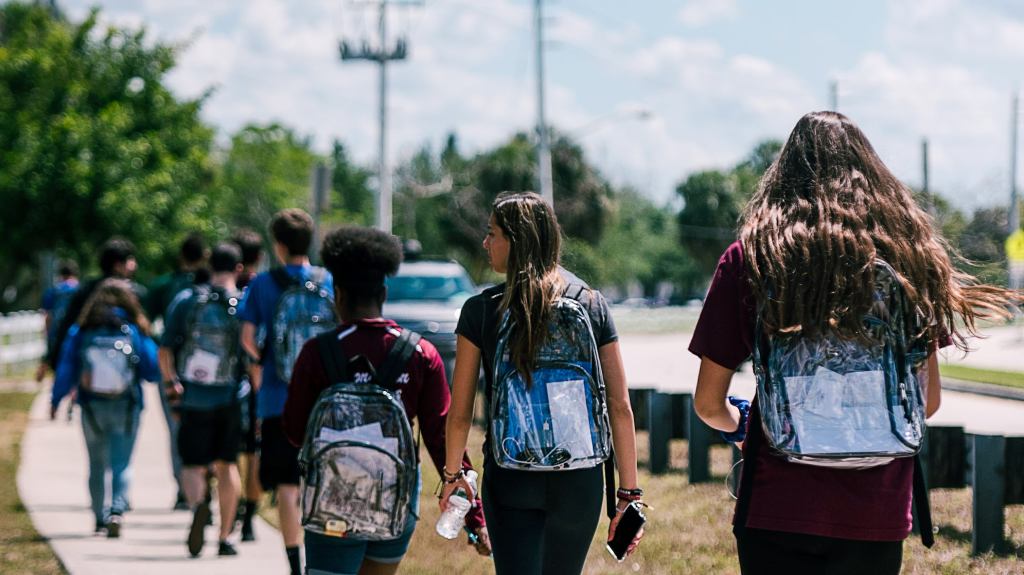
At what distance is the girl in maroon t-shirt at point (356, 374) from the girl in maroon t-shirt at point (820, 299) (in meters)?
1.43

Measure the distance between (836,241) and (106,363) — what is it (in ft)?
21.6

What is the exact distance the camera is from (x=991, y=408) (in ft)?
54.1

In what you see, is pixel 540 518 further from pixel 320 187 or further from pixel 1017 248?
pixel 1017 248

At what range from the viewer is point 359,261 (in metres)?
4.71

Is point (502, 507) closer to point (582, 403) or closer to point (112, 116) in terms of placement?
point (582, 403)

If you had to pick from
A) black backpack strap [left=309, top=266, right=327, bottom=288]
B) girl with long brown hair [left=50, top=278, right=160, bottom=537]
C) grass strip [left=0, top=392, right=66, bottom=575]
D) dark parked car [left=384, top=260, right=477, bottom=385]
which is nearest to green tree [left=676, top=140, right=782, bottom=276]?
dark parked car [left=384, top=260, right=477, bottom=385]

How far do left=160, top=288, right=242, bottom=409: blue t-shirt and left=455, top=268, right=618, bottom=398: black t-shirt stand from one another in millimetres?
3889

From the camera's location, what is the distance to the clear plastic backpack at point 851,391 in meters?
3.12

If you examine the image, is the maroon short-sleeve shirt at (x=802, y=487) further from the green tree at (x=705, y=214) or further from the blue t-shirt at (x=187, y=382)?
the green tree at (x=705, y=214)

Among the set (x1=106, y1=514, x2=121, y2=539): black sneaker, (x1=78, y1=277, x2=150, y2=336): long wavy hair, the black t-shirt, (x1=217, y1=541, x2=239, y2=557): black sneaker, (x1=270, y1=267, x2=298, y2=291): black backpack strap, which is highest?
(x1=270, y1=267, x2=298, y2=291): black backpack strap

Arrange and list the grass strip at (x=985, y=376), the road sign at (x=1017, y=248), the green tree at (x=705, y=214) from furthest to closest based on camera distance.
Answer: the green tree at (x=705, y=214) → the road sign at (x=1017, y=248) → the grass strip at (x=985, y=376)

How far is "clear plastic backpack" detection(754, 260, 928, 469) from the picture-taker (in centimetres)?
312

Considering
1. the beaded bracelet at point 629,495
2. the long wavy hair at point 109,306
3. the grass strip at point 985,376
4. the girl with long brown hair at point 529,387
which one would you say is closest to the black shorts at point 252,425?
the long wavy hair at point 109,306

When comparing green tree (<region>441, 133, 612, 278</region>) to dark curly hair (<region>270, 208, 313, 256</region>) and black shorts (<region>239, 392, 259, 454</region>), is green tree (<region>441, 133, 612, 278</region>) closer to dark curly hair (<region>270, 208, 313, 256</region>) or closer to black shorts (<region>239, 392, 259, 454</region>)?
black shorts (<region>239, 392, 259, 454</region>)
